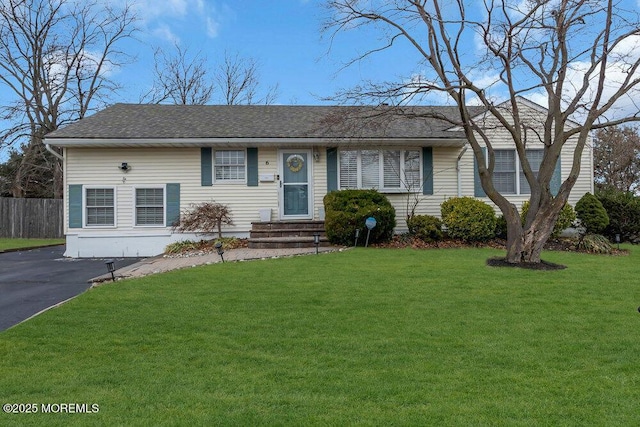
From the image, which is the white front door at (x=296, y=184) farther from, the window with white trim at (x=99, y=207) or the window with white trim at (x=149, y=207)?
the window with white trim at (x=99, y=207)

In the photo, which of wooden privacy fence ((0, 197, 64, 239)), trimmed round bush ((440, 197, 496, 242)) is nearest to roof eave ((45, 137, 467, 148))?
trimmed round bush ((440, 197, 496, 242))

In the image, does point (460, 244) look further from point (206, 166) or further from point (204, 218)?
point (206, 166)

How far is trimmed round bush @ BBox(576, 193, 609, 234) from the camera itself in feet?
39.6

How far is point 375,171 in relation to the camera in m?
12.9

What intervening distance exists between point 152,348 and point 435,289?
3834 mm

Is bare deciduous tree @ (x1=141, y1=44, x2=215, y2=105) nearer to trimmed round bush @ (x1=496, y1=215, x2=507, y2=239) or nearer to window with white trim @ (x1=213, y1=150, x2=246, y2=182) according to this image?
window with white trim @ (x1=213, y1=150, x2=246, y2=182)

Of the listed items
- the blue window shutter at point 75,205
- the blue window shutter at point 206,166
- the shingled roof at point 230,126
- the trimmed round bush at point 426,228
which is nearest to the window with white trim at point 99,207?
the blue window shutter at point 75,205

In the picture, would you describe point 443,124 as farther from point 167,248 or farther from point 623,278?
point 167,248

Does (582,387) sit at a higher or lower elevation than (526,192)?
lower

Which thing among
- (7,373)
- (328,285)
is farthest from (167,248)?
(7,373)

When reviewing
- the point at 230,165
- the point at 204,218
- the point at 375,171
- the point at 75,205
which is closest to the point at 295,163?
the point at 230,165

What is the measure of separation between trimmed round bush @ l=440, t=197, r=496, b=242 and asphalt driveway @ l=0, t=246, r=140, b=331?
798 cm

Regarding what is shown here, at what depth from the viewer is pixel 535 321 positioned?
15.5ft

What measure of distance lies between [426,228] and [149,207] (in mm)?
7386
